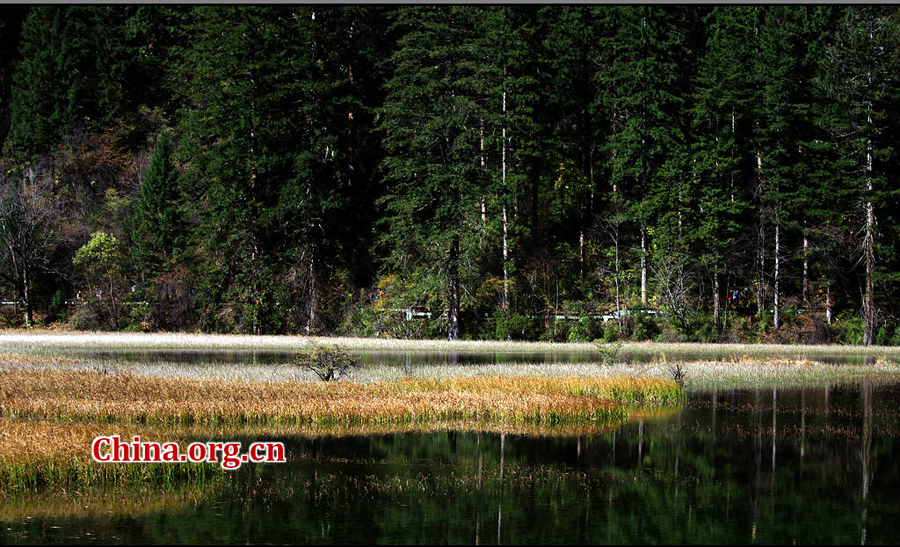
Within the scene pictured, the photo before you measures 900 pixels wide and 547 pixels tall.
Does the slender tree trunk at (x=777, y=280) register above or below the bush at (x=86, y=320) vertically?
above

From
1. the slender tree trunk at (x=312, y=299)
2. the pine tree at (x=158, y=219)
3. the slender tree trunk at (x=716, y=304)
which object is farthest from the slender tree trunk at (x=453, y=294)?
the pine tree at (x=158, y=219)

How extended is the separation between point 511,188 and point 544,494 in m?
35.8

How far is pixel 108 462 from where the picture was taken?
47.2 feet

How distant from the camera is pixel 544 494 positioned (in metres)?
14.4

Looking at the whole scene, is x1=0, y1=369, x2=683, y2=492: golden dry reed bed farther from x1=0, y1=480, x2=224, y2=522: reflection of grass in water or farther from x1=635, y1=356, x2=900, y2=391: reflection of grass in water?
x1=635, y1=356, x2=900, y2=391: reflection of grass in water

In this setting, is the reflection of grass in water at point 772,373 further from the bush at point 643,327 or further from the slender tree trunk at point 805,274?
the slender tree trunk at point 805,274

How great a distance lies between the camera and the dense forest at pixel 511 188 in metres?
48.8

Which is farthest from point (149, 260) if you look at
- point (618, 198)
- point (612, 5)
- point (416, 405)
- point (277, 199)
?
point (416, 405)

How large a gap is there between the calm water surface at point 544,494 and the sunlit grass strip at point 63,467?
1.82 ft

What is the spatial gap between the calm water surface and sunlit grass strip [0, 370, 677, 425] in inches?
59.2

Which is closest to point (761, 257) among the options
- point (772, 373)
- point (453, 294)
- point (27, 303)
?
point (453, 294)

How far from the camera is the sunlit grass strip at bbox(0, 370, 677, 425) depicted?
19.4m

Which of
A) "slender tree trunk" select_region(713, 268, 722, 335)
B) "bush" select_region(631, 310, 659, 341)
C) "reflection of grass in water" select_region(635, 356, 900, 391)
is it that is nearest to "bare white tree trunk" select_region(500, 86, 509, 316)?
"bush" select_region(631, 310, 659, 341)

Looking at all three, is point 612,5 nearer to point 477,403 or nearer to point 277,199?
point 277,199
